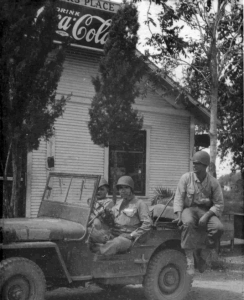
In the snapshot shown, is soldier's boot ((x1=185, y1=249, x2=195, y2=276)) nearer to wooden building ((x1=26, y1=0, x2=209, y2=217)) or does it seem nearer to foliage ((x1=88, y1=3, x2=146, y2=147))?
foliage ((x1=88, y1=3, x2=146, y2=147))

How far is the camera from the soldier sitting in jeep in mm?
6246

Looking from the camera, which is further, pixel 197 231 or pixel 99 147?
pixel 99 147

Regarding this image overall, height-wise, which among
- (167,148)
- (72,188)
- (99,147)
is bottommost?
(72,188)

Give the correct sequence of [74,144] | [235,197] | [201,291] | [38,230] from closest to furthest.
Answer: [38,230] < [201,291] < [74,144] < [235,197]

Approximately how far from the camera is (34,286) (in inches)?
208

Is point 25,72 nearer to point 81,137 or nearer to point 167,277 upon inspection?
point 167,277

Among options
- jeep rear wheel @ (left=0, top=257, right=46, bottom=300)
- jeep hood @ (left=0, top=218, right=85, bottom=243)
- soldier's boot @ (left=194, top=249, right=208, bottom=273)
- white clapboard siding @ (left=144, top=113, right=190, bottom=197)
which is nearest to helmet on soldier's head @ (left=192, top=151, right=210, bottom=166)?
soldier's boot @ (left=194, top=249, right=208, bottom=273)

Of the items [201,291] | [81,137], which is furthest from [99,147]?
[201,291]

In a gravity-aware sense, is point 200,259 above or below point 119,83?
below

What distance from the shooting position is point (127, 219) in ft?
21.5

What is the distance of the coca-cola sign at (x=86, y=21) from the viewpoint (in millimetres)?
12430

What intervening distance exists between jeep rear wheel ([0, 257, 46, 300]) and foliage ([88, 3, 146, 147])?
6.54m

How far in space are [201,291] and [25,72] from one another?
4.54 m

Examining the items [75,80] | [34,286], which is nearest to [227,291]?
[34,286]
